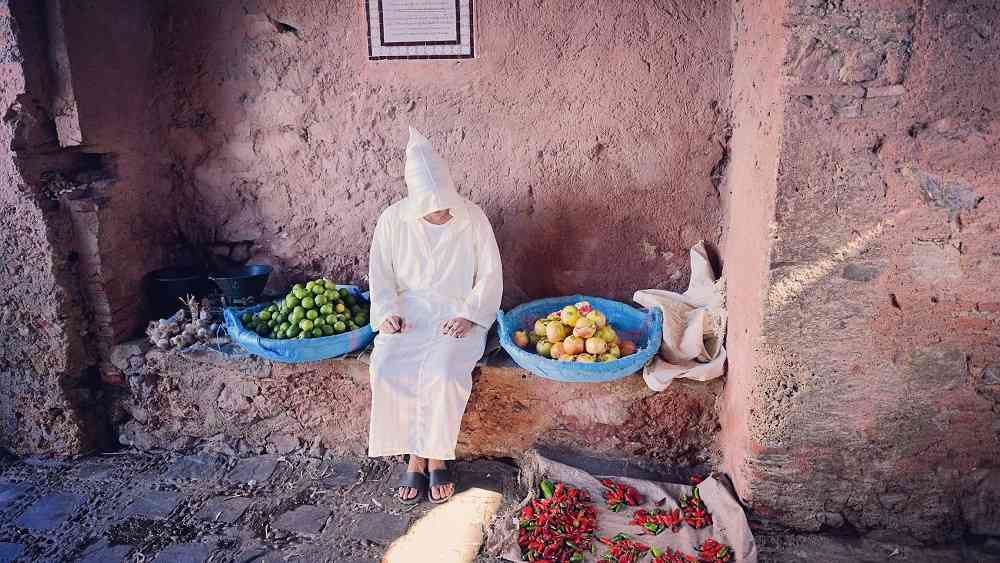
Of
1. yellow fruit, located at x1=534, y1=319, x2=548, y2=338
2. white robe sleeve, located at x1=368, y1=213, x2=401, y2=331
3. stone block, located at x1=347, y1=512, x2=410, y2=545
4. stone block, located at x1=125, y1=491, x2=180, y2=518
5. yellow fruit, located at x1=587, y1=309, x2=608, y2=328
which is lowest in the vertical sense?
stone block, located at x1=125, y1=491, x2=180, y2=518

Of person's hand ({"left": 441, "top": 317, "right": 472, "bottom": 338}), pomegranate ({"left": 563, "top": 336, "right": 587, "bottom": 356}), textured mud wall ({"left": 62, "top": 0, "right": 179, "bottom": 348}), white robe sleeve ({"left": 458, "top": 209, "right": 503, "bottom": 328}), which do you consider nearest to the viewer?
pomegranate ({"left": 563, "top": 336, "right": 587, "bottom": 356})

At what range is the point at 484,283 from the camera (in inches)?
150

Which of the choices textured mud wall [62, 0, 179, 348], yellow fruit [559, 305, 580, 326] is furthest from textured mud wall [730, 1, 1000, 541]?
textured mud wall [62, 0, 179, 348]

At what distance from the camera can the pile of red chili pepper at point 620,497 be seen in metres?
3.33

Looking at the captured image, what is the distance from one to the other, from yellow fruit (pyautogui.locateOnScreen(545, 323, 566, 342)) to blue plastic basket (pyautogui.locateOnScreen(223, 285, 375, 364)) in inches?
43.2

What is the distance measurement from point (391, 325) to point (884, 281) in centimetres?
247

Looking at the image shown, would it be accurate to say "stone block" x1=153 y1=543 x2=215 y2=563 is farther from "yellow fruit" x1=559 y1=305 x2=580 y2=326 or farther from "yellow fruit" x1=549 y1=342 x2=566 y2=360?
"yellow fruit" x1=559 y1=305 x2=580 y2=326

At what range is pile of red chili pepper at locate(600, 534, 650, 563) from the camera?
294cm

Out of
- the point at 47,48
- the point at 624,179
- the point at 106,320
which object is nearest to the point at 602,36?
the point at 624,179

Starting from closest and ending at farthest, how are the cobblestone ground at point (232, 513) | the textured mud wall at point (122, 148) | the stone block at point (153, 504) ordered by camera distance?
1. the cobblestone ground at point (232, 513)
2. the stone block at point (153, 504)
3. the textured mud wall at point (122, 148)

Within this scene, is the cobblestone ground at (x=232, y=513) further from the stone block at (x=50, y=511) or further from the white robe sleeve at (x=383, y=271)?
the white robe sleeve at (x=383, y=271)

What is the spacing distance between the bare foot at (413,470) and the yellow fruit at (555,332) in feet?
3.32

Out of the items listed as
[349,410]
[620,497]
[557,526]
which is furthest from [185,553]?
[620,497]

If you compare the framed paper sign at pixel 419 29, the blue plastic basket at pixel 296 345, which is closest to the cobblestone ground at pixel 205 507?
the blue plastic basket at pixel 296 345
